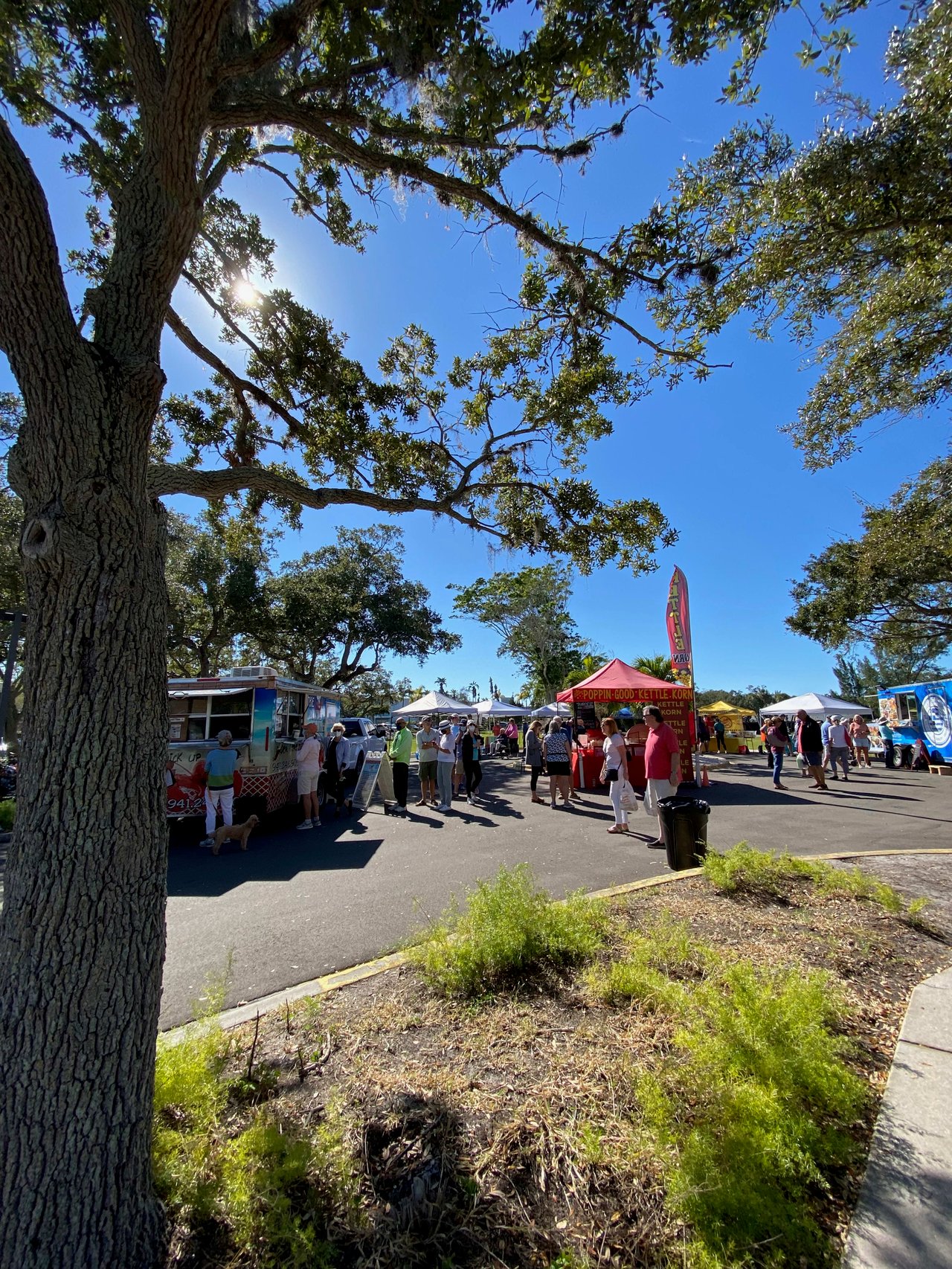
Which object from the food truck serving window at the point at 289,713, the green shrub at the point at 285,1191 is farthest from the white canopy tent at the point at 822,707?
the green shrub at the point at 285,1191

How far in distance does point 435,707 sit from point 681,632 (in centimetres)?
872

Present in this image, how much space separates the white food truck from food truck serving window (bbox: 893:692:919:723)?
2021 cm

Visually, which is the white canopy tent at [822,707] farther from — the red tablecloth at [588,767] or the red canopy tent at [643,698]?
the red tablecloth at [588,767]

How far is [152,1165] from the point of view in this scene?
1.81 meters

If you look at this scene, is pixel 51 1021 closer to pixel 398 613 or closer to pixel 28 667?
pixel 28 667

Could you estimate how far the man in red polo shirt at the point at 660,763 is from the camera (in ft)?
22.5

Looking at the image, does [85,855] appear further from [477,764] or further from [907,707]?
[907,707]

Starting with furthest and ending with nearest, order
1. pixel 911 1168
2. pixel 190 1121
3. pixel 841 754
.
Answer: pixel 841 754 < pixel 190 1121 < pixel 911 1168

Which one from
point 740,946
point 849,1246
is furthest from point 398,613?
point 849,1246

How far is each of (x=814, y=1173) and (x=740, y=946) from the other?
74.0 inches

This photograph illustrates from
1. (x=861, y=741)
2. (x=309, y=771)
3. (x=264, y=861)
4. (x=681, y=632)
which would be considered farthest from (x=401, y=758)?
(x=861, y=741)

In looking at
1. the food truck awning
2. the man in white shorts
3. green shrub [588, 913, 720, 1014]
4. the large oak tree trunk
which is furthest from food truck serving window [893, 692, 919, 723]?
Result: the large oak tree trunk

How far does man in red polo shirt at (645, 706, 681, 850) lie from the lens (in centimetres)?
685

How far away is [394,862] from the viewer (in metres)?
6.57
